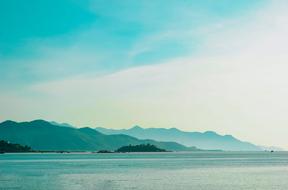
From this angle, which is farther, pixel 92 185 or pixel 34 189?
pixel 92 185

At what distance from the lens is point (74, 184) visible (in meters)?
71.9

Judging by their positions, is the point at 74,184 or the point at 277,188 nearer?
the point at 277,188

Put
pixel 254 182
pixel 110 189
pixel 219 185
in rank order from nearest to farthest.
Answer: pixel 110 189
pixel 219 185
pixel 254 182

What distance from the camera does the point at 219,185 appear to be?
68938mm

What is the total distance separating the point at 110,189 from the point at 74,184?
9316 millimetres

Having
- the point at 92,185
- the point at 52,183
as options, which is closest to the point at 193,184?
the point at 92,185

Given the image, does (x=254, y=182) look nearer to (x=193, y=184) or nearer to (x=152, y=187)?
(x=193, y=184)

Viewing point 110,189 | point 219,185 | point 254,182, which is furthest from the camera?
point 254,182

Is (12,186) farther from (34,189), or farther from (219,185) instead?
(219,185)

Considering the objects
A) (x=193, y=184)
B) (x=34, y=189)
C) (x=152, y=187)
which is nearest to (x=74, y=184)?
(x=34, y=189)

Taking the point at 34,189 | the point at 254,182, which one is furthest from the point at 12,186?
the point at 254,182

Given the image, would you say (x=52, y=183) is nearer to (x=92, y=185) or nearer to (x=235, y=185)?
(x=92, y=185)

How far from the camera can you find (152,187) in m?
67.1

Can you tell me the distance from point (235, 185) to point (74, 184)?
24055 mm
